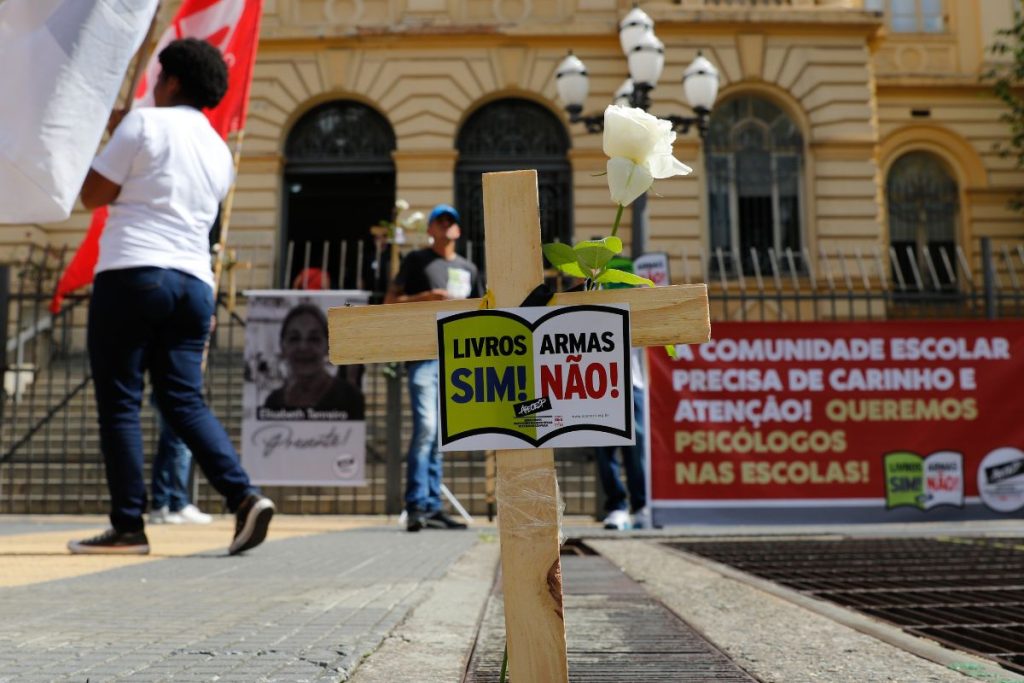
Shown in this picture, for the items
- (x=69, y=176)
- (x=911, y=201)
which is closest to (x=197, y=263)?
(x=69, y=176)

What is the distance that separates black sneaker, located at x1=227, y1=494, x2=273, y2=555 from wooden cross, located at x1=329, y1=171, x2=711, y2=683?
2.57 metres

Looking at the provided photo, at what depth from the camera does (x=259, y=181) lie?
59.9 feet

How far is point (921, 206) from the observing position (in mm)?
22484

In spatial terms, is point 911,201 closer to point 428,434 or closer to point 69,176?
point 428,434

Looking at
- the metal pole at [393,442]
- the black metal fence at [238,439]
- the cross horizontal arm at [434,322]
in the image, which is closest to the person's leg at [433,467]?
the black metal fence at [238,439]

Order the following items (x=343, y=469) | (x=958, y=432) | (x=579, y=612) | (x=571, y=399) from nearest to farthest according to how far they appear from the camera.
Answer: (x=571, y=399) → (x=579, y=612) → (x=958, y=432) → (x=343, y=469)

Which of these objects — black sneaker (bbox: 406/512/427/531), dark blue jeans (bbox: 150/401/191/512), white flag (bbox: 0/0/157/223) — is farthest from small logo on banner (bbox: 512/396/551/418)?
dark blue jeans (bbox: 150/401/191/512)

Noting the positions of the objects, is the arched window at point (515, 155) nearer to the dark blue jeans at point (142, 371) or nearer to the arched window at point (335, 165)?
the arched window at point (335, 165)

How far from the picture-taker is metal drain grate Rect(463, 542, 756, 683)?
1.88 metres

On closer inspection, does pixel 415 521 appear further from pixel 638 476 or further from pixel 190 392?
pixel 190 392

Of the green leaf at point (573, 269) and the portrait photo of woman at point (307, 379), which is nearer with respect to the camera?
the green leaf at point (573, 269)

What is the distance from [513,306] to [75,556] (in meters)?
3.26

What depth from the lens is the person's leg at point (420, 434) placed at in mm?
6254

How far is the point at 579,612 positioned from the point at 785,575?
144 cm
